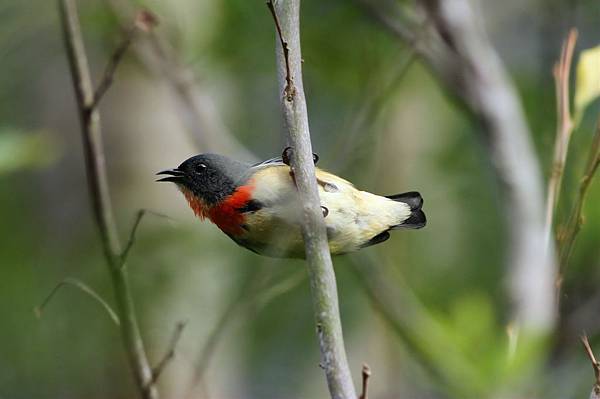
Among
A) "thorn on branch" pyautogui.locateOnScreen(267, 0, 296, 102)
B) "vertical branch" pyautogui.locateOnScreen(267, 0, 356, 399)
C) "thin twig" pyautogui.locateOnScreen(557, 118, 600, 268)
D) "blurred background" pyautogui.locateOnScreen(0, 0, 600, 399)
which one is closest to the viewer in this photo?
"vertical branch" pyautogui.locateOnScreen(267, 0, 356, 399)

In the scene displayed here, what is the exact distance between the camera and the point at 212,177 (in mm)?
2969

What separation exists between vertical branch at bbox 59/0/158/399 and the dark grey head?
0.28 metres

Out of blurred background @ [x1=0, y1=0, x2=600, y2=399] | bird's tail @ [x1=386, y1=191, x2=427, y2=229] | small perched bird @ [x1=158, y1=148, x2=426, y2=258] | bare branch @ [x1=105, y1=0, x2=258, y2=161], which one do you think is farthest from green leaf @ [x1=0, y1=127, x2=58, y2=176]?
bare branch @ [x1=105, y1=0, x2=258, y2=161]

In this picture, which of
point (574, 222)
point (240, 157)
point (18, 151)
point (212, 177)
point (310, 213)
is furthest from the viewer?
point (240, 157)

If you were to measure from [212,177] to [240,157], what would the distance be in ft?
4.59

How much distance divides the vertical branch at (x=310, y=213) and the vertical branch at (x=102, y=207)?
2.26ft

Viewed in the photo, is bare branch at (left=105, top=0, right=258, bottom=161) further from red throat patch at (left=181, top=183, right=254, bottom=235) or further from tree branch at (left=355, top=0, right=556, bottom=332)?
red throat patch at (left=181, top=183, right=254, bottom=235)

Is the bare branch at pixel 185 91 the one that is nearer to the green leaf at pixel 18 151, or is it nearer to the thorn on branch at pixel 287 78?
the green leaf at pixel 18 151

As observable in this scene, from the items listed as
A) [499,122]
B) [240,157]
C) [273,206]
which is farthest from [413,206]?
[499,122]

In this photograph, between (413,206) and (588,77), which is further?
(413,206)

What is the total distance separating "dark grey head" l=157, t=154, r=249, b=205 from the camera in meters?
2.94

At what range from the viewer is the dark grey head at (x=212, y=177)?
2.94 metres

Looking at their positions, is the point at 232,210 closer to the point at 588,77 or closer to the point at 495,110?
the point at 588,77

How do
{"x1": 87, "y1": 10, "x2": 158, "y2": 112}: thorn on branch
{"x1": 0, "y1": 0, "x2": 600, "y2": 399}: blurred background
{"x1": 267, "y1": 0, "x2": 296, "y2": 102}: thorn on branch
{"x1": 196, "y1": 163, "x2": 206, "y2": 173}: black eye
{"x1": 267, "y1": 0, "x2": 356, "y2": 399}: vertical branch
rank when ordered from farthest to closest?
{"x1": 0, "y1": 0, "x2": 600, "y2": 399}: blurred background
{"x1": 196, "y1": 163, "x2": 206, "y2": 173}: black eye
{"x1": 87, "y1": 10, "x2": 158, "y2": 112}: thorn on branch
{"x1": 267, "y1": 0, "x2": 296, "y2": 102}: thorn on branch
{"x1": 267, "y1": 0, "x2": 356, "y2": 399}: vertical branch
